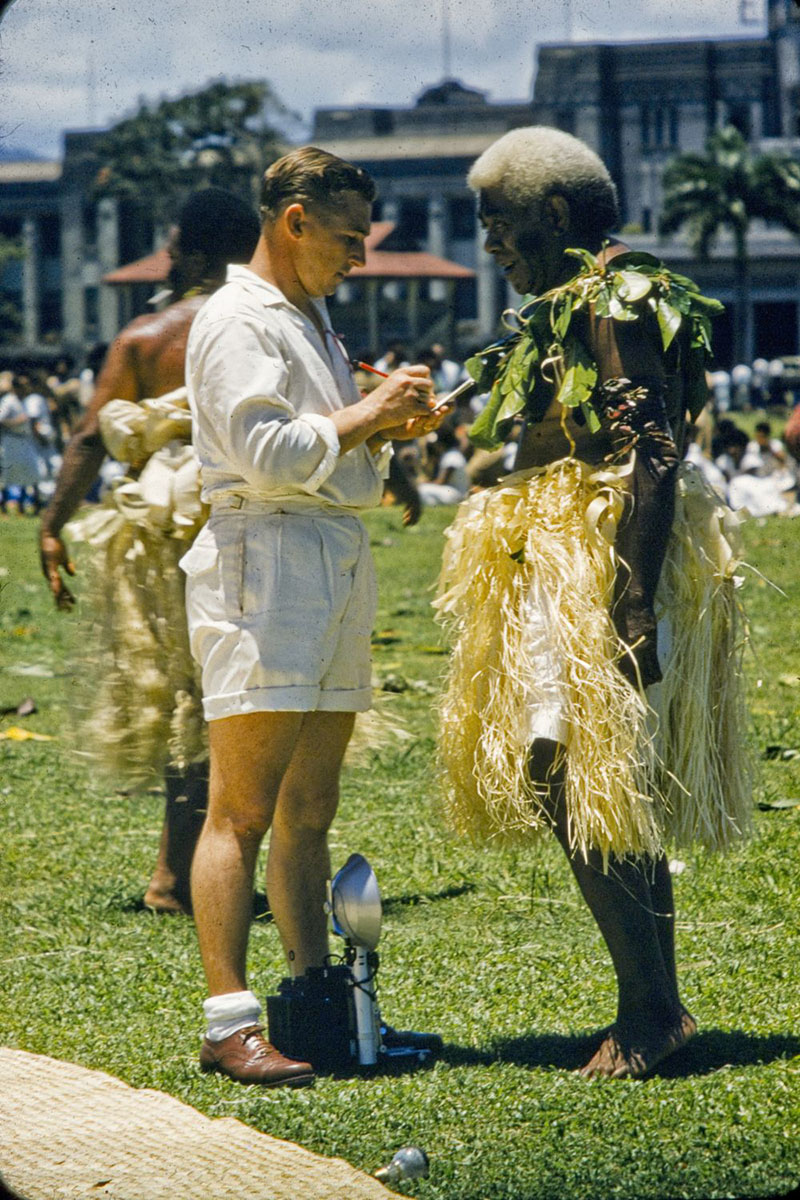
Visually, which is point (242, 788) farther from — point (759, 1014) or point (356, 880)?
point (759, 1014)

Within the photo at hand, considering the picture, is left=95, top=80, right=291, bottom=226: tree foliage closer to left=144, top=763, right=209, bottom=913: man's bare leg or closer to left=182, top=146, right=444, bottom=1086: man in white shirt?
left=182, top=146, right=444, bottom=1086: man in white shirt

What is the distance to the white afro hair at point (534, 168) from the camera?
3.57 metres

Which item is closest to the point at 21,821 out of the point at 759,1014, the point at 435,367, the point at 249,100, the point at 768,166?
the point at 249,100

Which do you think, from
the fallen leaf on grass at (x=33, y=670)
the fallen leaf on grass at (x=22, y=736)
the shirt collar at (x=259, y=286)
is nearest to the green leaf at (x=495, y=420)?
the shirt collar at (x=259, y=286)

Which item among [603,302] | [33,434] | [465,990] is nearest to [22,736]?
[465,990]

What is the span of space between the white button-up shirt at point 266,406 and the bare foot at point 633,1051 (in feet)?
4.43

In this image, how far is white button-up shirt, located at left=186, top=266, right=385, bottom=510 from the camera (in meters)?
3.37

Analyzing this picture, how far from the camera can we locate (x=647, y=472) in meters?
3.45

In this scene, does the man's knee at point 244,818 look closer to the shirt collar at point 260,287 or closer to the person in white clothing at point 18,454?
the shirt collar at point 260,287

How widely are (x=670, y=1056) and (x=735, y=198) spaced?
1876 inches

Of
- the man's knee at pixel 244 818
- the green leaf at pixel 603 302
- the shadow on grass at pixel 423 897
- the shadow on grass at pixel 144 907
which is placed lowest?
the shadow on grass at pixel 144 907

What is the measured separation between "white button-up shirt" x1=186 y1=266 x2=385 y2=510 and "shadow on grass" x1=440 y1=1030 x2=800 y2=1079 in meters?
1.33

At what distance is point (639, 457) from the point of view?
346 centimetres

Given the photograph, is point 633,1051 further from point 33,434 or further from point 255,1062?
point 33,434
